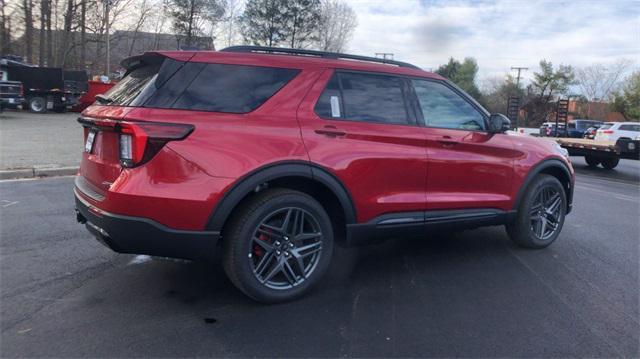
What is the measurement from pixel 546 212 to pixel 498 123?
1287 millimetres

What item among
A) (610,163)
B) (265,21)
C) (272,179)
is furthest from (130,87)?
(265,21)

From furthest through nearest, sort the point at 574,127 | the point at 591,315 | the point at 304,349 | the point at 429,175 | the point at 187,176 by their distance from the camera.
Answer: the point at 574,127 → the point at 429,175 → the point at 591,315 → the point at 187,176 → the point at 304,349

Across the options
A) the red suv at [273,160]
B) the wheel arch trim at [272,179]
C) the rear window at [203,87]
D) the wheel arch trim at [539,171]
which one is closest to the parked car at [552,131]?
the wheel arch trim at [539,171]

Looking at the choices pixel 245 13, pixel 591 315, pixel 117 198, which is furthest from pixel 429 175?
pixel 245 13

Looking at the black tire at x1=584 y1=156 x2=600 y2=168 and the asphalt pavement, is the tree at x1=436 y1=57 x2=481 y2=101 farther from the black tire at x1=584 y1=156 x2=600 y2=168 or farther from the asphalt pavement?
the asphalt pavement

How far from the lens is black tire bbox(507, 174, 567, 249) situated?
16.2ft

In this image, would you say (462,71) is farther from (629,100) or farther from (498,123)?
(498,123)

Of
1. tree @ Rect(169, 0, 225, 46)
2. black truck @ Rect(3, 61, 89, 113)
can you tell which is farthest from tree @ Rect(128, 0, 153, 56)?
black truck @ Rect(3, 61, 89, 113)

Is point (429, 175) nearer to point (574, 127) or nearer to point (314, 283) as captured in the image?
point (314, 283)

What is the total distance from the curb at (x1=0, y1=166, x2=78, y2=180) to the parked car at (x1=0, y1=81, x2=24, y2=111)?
14.1 meters

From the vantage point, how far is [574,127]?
36.5 meters

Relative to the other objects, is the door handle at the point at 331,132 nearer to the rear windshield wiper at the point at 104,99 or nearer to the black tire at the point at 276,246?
the black tire at the point at 276,246

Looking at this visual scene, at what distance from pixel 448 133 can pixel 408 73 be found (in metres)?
0.64

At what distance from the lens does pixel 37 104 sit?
23.1 meters
